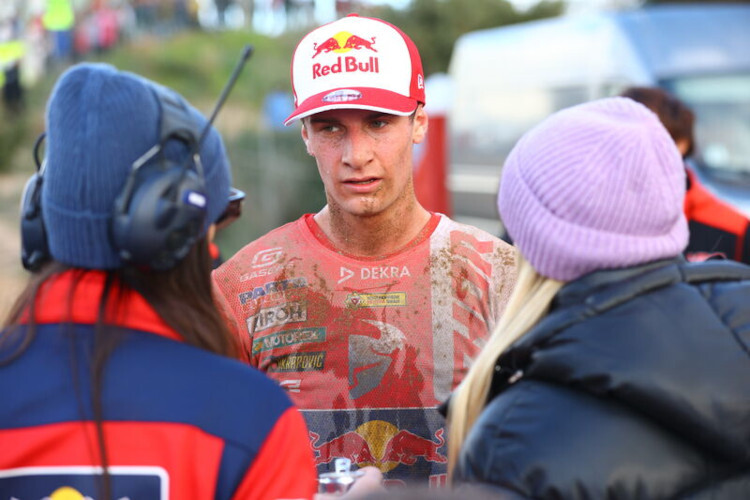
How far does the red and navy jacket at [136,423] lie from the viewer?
1.73 meters

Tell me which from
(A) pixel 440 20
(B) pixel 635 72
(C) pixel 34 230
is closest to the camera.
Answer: (C) pixel 34 230

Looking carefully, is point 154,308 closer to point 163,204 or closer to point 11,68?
point 163,204

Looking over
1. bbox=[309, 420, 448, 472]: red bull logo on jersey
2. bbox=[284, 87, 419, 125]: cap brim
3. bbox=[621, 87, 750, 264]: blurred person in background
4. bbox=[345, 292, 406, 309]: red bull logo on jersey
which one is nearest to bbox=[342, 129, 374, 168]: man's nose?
bbox=[284, 87, 419, 125]: cap brim

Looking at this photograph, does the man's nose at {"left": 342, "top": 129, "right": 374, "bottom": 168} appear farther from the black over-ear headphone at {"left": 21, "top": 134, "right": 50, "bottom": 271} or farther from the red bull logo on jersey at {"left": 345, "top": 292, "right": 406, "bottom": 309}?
the black over-ear headphone at {"left": 21, "top": 134, "right": 50, "bottom": 271}

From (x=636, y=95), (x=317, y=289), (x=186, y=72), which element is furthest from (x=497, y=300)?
(x=186, y=72)

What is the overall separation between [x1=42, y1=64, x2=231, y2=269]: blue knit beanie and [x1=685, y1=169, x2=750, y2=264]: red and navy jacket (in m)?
2.94

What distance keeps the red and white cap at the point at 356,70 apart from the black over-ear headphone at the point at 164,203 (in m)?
1.23

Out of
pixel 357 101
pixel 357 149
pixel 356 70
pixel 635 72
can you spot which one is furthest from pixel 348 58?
pixel 635 72

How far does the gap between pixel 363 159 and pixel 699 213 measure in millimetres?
1828

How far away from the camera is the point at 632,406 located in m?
1.71

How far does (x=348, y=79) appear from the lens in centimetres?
307

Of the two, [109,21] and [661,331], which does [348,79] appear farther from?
[109,21]

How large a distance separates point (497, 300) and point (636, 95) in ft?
5.44

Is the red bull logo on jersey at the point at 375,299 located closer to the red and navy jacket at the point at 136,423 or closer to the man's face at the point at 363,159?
the man's face at the point at 363,159
